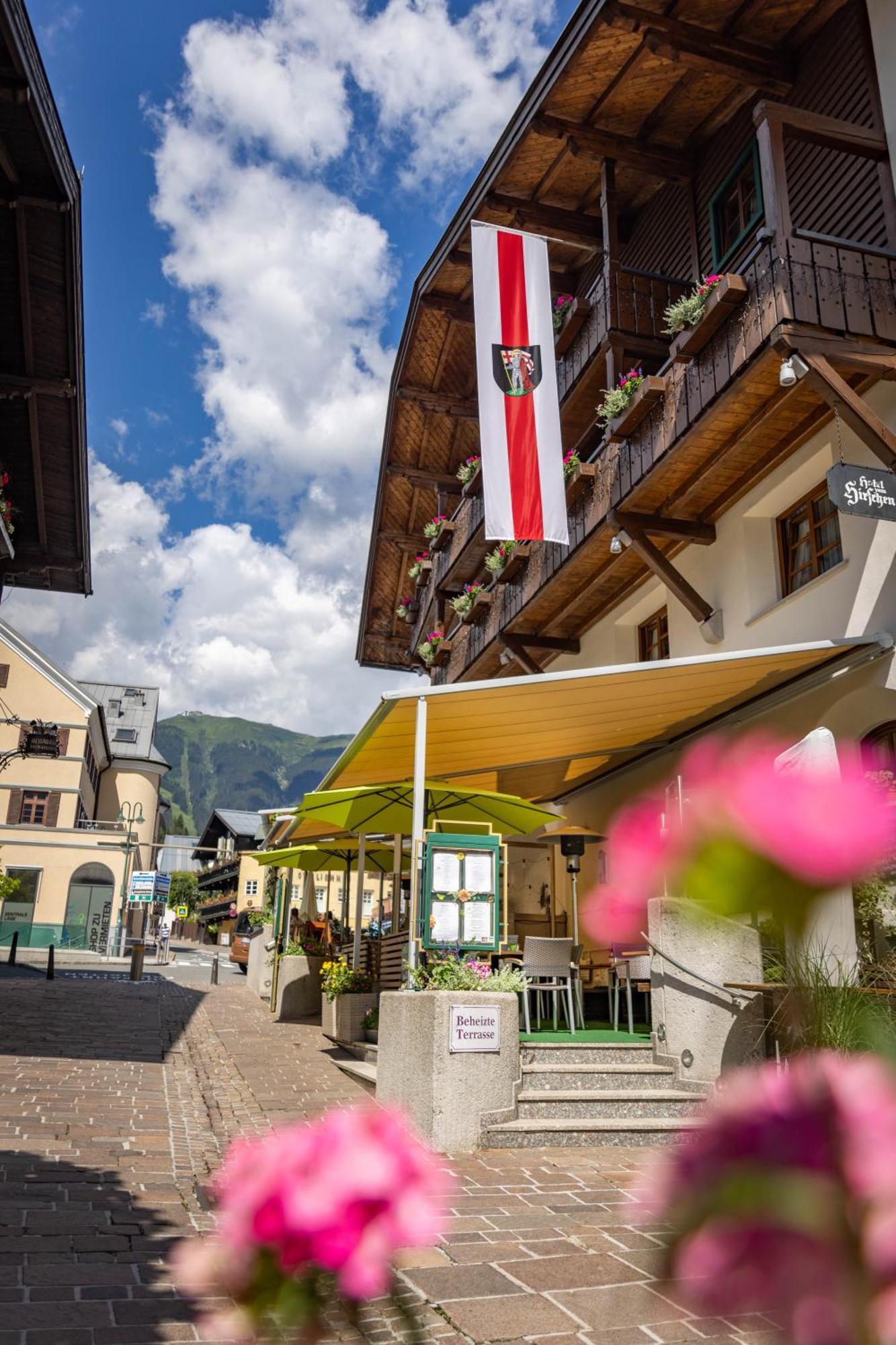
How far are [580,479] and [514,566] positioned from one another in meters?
2.74

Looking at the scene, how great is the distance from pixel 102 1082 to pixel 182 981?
1763 centimetres

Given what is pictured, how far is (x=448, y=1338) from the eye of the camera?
12.5ft

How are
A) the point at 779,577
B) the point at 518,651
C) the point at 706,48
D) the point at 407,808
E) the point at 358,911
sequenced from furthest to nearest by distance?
the point at 518,651
the point at 358,911
the point at 407,808
the point at 706,48
the point at 779,577

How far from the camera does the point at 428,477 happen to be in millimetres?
22516

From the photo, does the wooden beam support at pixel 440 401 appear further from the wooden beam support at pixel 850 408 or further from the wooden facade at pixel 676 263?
the wooden beam support at pixel 850 408

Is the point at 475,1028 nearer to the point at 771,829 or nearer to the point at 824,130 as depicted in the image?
the point at 771,829

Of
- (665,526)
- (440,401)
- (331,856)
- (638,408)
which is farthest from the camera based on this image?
(440,401)

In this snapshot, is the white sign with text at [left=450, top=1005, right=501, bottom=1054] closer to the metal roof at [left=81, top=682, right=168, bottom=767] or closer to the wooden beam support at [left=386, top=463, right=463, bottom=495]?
the wooden beam support at [left=386, top=463, right=463, bottom=495]

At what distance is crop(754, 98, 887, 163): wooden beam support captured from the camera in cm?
963

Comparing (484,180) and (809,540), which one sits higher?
(484,180)

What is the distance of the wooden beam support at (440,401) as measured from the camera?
2070cm

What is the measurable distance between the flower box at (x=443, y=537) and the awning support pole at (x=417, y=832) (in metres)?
11.7

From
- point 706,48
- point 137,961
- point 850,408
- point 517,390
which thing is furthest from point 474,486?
point 137,961

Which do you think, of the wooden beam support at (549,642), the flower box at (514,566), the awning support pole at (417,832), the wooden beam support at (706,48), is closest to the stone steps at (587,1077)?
the awning support pole at (417,832)
